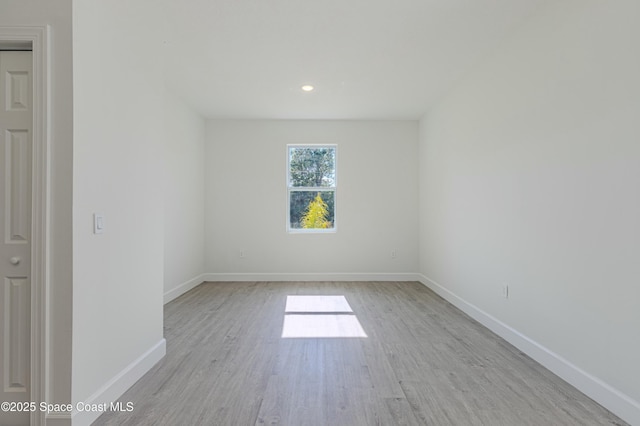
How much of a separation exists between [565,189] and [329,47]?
2266 millimetres

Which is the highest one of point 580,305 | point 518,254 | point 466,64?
point 466,64

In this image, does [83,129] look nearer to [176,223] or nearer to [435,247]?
[176,223]

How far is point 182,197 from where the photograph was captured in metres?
4.98

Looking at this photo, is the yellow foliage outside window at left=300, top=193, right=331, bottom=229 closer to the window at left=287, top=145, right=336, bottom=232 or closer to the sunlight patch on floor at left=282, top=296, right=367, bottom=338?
the window at left=287, top=145, right=336, bottom=232

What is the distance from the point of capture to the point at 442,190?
486cm

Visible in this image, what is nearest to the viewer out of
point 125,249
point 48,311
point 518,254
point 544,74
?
point 48,311

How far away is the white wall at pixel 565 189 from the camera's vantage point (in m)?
1.99

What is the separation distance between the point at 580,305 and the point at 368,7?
2543mm

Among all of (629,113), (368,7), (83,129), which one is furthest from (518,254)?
(83,129)

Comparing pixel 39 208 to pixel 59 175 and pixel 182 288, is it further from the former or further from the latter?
pixel 182 288

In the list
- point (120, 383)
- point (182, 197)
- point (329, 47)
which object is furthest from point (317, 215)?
point (120, 383)

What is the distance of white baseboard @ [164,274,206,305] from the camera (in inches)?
178

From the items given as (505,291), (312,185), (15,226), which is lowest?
(505,291)

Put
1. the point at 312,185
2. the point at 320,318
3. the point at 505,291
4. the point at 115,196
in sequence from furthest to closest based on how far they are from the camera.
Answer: the point at 312,185 < the point at 320,318 < the point at 505,291 < the point at 115,196
